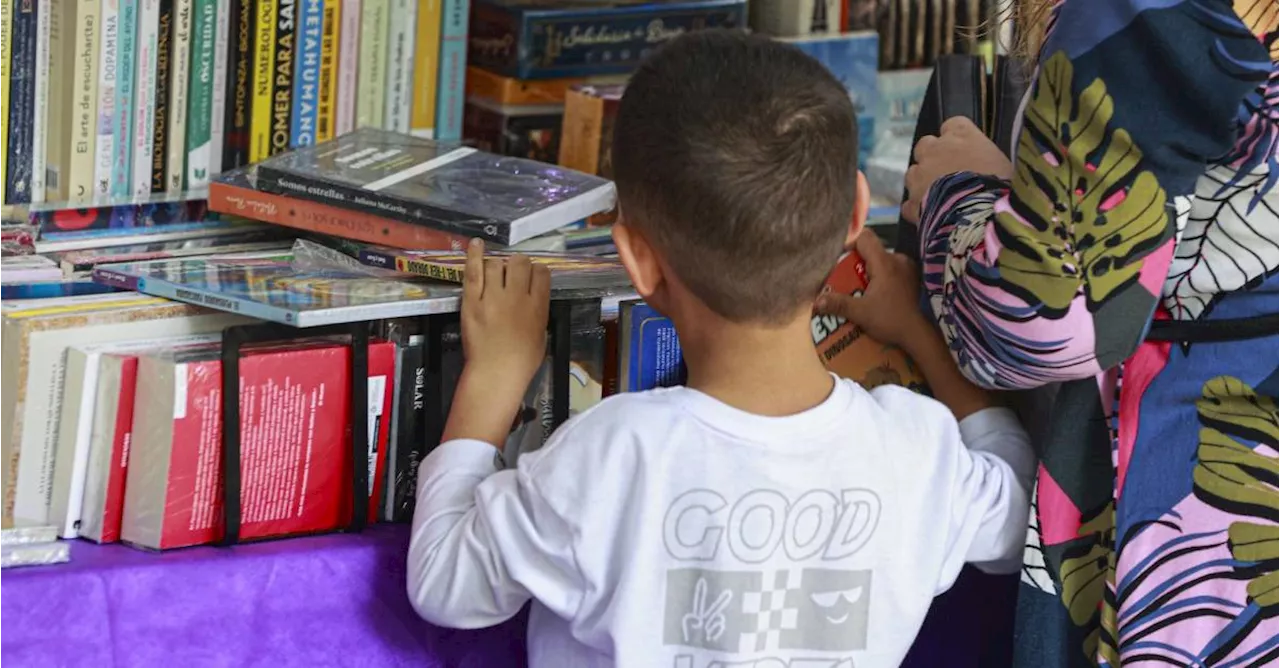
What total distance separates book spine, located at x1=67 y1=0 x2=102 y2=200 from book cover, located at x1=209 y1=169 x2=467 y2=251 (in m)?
0.18

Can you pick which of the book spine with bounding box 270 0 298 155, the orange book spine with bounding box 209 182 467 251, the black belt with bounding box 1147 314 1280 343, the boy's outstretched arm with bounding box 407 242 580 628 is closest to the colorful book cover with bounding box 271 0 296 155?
the book spine with bounding box 270 0 298 155

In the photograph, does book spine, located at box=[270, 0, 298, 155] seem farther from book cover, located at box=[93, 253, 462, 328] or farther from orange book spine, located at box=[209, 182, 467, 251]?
book cover, located at box=[93, 253, 462, 328]

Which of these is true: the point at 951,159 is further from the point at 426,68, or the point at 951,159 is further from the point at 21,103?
the point at 21,103

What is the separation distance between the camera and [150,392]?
1.21m

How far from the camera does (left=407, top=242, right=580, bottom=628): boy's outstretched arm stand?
1.09 m

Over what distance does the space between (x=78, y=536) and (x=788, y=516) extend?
57 cm

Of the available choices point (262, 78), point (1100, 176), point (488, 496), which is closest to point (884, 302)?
point (1100, 176)

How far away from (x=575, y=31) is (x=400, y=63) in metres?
0.30

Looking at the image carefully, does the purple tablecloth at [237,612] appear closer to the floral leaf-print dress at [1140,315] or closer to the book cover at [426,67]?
the floral leaf-print dress at [1140,315]

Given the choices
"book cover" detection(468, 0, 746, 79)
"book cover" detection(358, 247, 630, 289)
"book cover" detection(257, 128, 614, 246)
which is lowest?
"book cover" detection(358, 247, 630, 289)

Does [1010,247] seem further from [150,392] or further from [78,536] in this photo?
[78,536]

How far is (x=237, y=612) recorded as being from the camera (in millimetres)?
1236

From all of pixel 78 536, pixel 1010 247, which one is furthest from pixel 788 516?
pixel 78 536

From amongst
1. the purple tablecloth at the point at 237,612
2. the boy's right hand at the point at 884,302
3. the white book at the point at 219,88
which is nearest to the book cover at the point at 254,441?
the purple tablecloth at the point at 237,612
